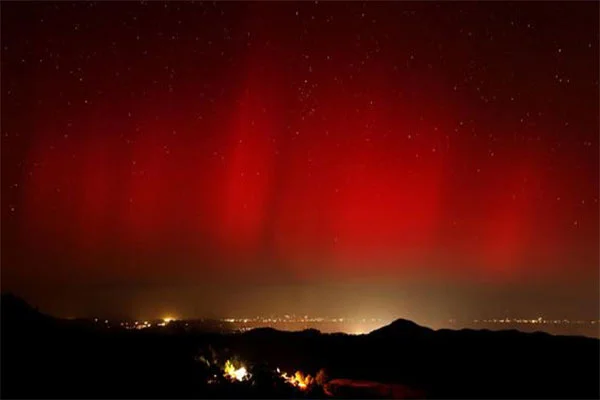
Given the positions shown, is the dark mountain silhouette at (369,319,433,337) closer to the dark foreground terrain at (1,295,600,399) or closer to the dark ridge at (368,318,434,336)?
the dark ridge at (368,318,434,336)

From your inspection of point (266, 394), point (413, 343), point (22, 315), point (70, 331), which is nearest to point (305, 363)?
point (413, 343)

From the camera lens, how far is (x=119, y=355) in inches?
737

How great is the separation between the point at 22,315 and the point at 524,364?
16.6 meters

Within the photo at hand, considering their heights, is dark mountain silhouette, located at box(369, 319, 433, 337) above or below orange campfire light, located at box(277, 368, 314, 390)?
above

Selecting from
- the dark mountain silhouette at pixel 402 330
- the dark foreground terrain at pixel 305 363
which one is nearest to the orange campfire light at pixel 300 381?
the dark foreground terrain at pixel 305 363

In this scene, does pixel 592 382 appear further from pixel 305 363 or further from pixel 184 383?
pixel 184 383

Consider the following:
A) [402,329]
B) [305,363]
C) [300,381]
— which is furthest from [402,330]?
[300,381]

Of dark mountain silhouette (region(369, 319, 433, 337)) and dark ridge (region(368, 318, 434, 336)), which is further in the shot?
dark ridge (region(368, 318, 434, 336))

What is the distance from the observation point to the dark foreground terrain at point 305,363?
1642 cm

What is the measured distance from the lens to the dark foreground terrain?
16422mm

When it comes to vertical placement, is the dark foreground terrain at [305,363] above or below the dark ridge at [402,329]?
below

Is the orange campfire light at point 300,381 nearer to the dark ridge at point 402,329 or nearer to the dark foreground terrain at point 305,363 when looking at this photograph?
the dark foreground terrain at point 305,363

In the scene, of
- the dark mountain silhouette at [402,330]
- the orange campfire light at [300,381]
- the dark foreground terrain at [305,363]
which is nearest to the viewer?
the dark foreground terrain at [305,363]

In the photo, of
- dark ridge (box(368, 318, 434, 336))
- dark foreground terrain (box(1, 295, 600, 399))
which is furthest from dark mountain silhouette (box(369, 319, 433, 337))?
dark foreground terrain (box(1, 295, 600, 399))
